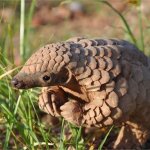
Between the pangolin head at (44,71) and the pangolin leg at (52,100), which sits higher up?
the pangolin head at (44,71)

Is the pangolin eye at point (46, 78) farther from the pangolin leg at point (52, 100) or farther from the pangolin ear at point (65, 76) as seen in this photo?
the pangolin leg at point (52, 100)

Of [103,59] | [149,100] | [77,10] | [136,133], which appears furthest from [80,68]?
[77,10]

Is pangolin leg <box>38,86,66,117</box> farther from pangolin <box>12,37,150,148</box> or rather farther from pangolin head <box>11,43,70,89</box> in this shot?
pangolin head <box>11,43,70,89</box>

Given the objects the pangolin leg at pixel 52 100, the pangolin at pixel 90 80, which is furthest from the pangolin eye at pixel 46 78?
the pangolin leg at pixel 52 100

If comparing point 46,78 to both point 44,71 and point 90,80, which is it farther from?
point 90,80

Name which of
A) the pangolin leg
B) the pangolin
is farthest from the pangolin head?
the pangolin leg

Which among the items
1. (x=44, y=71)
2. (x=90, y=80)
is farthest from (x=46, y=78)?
(x=90, y=80)

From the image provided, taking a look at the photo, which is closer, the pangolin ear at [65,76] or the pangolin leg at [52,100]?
the pangolin ear at [65,76]

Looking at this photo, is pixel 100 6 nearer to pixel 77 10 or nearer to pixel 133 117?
pixel 77 10
